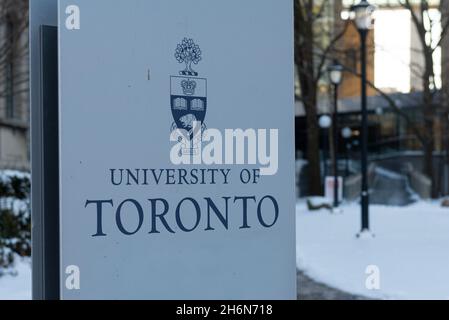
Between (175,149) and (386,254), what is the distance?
808 cm

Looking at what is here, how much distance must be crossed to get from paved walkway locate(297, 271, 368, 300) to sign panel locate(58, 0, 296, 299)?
4.73m

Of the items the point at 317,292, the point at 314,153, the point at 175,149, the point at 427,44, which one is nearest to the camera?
the point at 175,149

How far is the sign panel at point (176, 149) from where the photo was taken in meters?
2.62

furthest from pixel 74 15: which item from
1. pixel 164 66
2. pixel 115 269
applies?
pixel 115 269

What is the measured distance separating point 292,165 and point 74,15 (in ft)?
4.10

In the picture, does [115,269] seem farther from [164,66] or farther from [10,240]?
[10,240]

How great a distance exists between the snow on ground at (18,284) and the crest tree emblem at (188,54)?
5153 mm

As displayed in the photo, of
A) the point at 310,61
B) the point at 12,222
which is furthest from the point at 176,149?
the point at 310,61

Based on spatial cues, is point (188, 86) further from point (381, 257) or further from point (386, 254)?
point (386, 254)

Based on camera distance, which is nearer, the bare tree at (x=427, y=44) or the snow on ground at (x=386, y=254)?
the snow on ground at (x=386, y=254)

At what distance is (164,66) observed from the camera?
109 inches

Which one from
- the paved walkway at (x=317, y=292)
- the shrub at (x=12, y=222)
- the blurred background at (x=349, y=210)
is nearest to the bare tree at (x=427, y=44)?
the blurred background at (x=349, y=210)

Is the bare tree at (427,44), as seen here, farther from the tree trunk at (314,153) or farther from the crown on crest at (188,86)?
the crown on crest at (188,86)

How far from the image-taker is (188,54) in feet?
9.25
